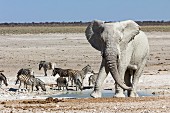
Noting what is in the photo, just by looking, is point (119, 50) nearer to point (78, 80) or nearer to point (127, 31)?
point (127, 31)

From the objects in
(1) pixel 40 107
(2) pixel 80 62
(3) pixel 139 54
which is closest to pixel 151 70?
(2) pixel 80 62

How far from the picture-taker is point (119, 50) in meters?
16.3

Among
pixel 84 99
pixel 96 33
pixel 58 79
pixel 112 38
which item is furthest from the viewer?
A: pixel 58 79

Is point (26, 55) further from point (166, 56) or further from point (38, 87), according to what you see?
point (38, 87)

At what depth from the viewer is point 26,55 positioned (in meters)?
39.2

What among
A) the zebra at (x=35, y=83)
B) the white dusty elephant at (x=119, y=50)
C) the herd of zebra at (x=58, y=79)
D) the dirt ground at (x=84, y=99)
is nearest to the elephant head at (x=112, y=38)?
the white dusty elephant at (x=119, y=50)

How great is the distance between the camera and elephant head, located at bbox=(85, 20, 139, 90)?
1598 cm

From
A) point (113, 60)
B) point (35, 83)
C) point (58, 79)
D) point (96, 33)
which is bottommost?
point (35, 83)

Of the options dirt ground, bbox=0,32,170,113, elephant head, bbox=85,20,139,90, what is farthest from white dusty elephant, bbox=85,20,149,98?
dirt ground, bbox=0,32,170,113

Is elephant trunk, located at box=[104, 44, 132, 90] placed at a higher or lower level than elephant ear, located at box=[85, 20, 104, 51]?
lower

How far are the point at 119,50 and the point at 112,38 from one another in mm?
367

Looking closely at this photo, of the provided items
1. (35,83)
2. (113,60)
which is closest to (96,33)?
(113,60)

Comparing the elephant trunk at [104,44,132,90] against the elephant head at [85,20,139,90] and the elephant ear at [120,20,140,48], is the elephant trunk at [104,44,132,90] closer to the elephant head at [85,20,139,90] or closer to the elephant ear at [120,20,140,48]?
the elephant head at [85,20,139,90]

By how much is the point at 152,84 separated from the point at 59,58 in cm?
1512
